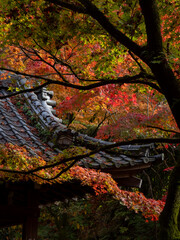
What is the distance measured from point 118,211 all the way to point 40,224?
18.1ft

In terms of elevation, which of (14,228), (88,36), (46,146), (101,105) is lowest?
(14,228)

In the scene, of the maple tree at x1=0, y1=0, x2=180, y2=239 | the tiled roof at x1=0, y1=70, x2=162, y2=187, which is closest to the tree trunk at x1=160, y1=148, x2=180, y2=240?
the maple tree at x1=0, y1=0, x2=180, y2=239

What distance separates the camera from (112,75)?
4297 mm

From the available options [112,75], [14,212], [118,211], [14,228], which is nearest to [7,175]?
[14,212]

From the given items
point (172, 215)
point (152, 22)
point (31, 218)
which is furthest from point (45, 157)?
point (152, 22)

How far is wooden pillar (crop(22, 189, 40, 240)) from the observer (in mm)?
→ 4945

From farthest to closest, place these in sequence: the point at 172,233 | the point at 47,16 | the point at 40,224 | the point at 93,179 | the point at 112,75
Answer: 1. the point at 40,224
2. the point at 93,179
3. the point at 112,75
4. the point at 47,16
5. the point at 172,233

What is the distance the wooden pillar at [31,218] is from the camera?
4.95 meters

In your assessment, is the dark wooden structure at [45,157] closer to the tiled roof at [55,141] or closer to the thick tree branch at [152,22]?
the tiled roof at [55,141]

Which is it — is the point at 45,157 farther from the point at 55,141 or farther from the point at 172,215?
the point at 172,215

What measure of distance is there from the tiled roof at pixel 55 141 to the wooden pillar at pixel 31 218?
3.14 ft

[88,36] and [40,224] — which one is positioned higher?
[88,36]

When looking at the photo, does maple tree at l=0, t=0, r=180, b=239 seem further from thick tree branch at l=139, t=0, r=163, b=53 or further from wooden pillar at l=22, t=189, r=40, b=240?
wooden pillar at l=22, t=189, r=40, b=240

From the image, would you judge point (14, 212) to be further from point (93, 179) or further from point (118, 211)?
point (118, 211)
